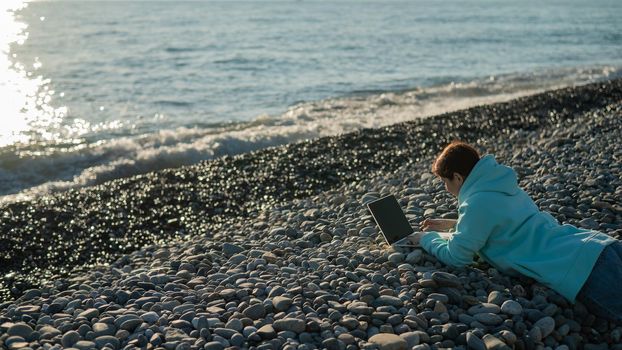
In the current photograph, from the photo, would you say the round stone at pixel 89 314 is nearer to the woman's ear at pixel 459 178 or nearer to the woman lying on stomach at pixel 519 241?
the woman lying on stomach at pixel 519 241

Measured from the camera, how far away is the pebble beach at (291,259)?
4.69 m

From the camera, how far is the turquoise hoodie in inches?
196

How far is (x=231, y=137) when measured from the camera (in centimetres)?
1553

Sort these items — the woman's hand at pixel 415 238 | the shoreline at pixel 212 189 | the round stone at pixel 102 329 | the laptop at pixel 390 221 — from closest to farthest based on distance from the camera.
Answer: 1. the round stone at pixel 102 329
2. the woman's hand at pixel 415 238
3. the laptop at pixel 390 221
4. the shoreline at pixel 212 189

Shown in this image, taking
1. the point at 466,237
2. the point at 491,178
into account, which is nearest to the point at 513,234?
the point at 466,237

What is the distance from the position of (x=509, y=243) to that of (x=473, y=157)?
772mm

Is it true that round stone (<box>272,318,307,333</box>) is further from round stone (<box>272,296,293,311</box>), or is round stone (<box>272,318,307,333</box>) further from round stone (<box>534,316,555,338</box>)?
round stone (<box>534,316,555,338</box>)

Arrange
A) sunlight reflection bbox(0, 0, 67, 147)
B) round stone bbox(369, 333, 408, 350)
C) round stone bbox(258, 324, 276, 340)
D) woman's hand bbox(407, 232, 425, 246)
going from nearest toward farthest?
round stone bbox(369, 333, 408, 350)
round stone bbox(258, 324, 276, 340)
woman's hand bbox(407, 232, 425, 246)
sunlight reflection bbox(0, 0, 67, 147)

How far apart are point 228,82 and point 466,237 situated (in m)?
20.8

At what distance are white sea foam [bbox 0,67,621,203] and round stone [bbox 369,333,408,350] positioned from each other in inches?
356

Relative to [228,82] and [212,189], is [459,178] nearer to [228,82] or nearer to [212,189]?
[212,189]

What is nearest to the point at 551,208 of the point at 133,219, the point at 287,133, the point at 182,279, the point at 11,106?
the point at 182,279

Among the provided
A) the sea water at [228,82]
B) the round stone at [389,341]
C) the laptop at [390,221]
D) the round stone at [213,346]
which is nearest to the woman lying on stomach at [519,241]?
the laptop at [390,221]

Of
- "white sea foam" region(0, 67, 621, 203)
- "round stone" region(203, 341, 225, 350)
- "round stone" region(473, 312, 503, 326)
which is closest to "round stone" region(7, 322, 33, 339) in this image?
"round stone" region(203, 341, 225, 350)
